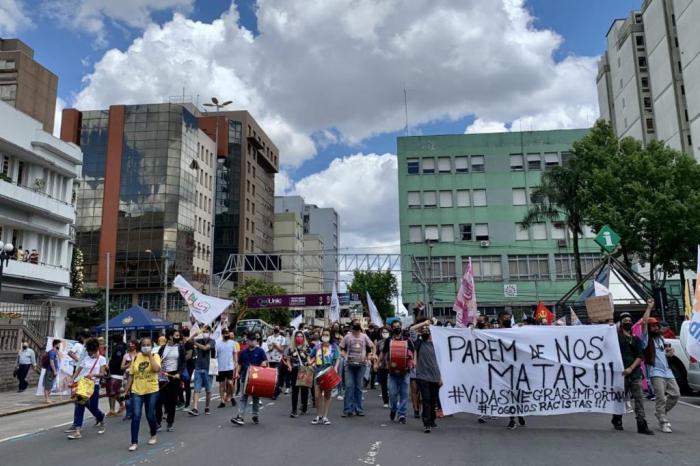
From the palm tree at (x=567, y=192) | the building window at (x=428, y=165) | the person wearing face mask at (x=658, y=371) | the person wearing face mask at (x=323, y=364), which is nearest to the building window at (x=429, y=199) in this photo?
the building window at (x=428, y=165)

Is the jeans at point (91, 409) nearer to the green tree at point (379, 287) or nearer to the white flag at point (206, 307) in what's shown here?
the white flag at point (206, 307)

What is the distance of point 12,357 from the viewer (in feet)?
72.8

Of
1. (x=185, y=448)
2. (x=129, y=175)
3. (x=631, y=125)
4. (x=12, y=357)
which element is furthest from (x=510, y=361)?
(x=129, y=175)

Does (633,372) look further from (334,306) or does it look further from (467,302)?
(334,306)

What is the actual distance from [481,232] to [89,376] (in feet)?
157

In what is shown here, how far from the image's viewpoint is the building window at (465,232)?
55.3m

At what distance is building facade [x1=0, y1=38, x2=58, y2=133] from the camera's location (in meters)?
59.8

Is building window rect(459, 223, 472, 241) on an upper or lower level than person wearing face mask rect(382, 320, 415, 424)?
upper

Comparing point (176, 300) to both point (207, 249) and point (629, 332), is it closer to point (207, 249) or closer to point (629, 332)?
point (207, 249)

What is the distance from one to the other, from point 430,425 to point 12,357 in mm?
18525

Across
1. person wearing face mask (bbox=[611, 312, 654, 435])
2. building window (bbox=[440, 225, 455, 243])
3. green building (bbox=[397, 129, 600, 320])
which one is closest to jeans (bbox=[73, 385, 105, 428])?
person wearing face mask (bbox=[611, 312, 654, 435])

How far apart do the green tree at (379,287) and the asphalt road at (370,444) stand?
69411mm

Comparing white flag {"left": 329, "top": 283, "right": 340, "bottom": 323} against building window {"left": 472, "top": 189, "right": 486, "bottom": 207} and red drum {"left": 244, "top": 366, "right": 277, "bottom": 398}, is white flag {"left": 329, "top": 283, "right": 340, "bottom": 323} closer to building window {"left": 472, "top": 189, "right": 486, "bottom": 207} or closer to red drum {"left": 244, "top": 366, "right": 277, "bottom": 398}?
red drum {"left": 244, "top": 366, "right": 277, "bottom": 398}

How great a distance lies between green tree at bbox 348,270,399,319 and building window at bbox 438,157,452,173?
27311 millimetres
